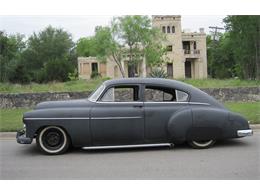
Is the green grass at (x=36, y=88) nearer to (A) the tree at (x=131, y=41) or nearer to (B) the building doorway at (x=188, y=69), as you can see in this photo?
(A) the tree at (x=131, y=41)

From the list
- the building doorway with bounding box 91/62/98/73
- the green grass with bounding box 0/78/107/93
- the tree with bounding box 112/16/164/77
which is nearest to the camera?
the green grass with bounding box 0/78/107/93

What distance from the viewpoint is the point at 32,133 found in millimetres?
8156

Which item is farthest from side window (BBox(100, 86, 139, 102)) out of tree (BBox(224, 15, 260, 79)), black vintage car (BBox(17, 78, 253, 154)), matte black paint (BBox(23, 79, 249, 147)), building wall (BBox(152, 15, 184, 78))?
building wall (BBox(152, 15, 184, 78))

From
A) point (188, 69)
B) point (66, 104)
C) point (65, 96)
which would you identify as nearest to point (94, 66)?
point (188, 69)

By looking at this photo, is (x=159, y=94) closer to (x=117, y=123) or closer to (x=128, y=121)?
(x=128, y=121)

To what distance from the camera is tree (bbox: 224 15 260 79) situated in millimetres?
34044

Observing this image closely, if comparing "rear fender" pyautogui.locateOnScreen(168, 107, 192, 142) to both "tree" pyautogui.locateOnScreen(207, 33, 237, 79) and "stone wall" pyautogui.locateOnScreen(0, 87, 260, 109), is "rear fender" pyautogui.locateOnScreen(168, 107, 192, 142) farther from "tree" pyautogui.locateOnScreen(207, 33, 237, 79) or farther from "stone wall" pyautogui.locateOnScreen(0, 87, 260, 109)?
"tree" pyautogui.locateOnScreen(207, 33, 237, 79)

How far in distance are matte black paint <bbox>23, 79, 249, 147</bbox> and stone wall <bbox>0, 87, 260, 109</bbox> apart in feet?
34.8

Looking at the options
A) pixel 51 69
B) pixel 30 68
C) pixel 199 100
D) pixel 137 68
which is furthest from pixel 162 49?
pixel 199 100

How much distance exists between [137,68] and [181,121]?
43.8 metres

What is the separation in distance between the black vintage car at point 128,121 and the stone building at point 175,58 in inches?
1649

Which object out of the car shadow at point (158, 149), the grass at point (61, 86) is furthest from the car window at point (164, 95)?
the grass at point (61, 86)

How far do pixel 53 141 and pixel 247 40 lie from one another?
31027 millimetres

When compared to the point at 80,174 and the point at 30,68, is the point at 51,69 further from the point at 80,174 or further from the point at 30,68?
the point at 80,174
